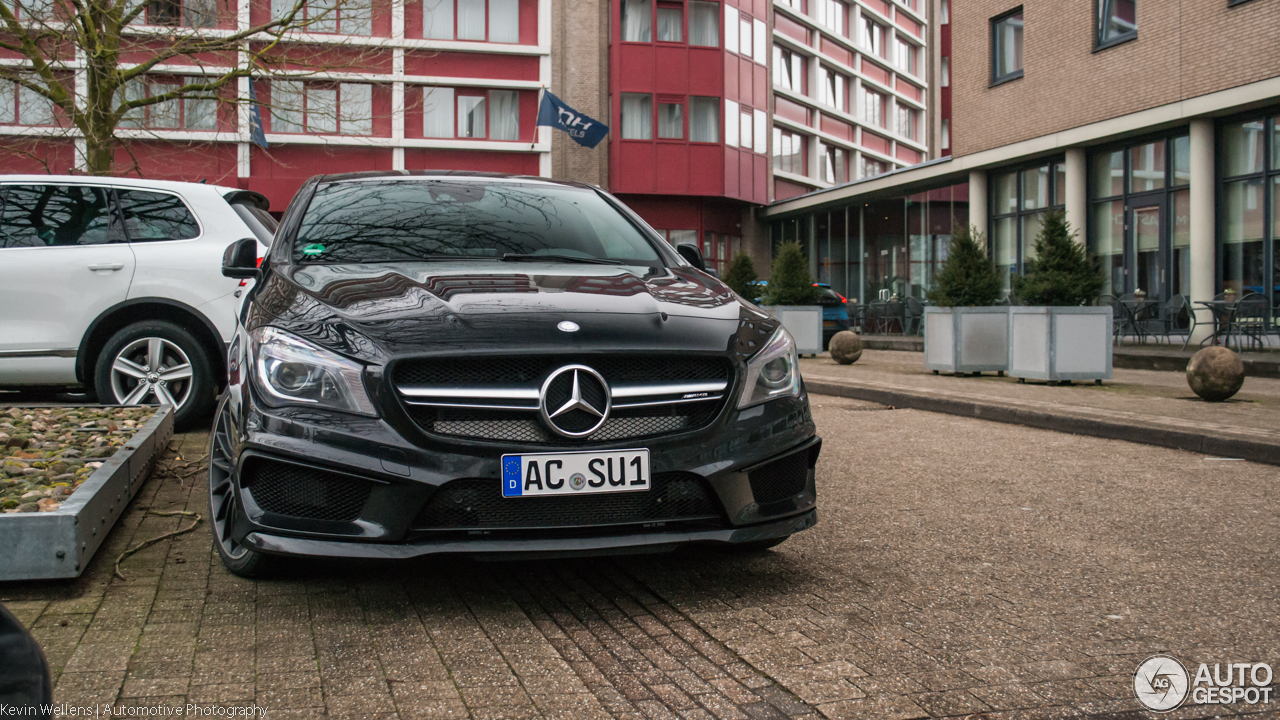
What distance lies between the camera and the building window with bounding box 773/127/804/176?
4338 cm

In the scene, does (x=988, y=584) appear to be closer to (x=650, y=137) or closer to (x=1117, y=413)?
(x=1117, y=413)

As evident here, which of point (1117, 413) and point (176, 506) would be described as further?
point (1117, 413)

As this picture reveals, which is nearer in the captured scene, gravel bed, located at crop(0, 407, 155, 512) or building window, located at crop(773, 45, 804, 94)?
gravel bed, located at crop(0, 407, 155, 512)

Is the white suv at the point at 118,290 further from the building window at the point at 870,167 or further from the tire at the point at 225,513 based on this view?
the building window at the point at 870,167

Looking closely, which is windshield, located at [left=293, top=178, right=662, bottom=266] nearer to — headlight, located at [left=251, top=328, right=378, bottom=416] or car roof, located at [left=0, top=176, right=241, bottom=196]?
headlight, located at [left=251, top=328, right=378, bottom=416]

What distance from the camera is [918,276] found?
1118 inches

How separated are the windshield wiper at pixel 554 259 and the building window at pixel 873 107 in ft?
165

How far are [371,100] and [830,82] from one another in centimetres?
2220

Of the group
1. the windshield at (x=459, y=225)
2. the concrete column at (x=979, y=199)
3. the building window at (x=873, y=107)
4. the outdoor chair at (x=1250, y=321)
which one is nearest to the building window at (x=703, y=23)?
the concrete column at (x=979, y=199)

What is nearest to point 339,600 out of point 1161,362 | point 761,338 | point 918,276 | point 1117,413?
point 761,338

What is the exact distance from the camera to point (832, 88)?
1922 inches

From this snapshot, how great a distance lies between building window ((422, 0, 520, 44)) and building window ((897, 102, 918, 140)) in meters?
27.5

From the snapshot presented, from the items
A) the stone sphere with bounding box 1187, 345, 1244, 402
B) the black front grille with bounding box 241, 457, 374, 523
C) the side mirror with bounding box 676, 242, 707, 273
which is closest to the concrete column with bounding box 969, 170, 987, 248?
the stone sphere with bounding box 1187, 345, 1244, 402

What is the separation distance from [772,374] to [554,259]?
1.20 metres
